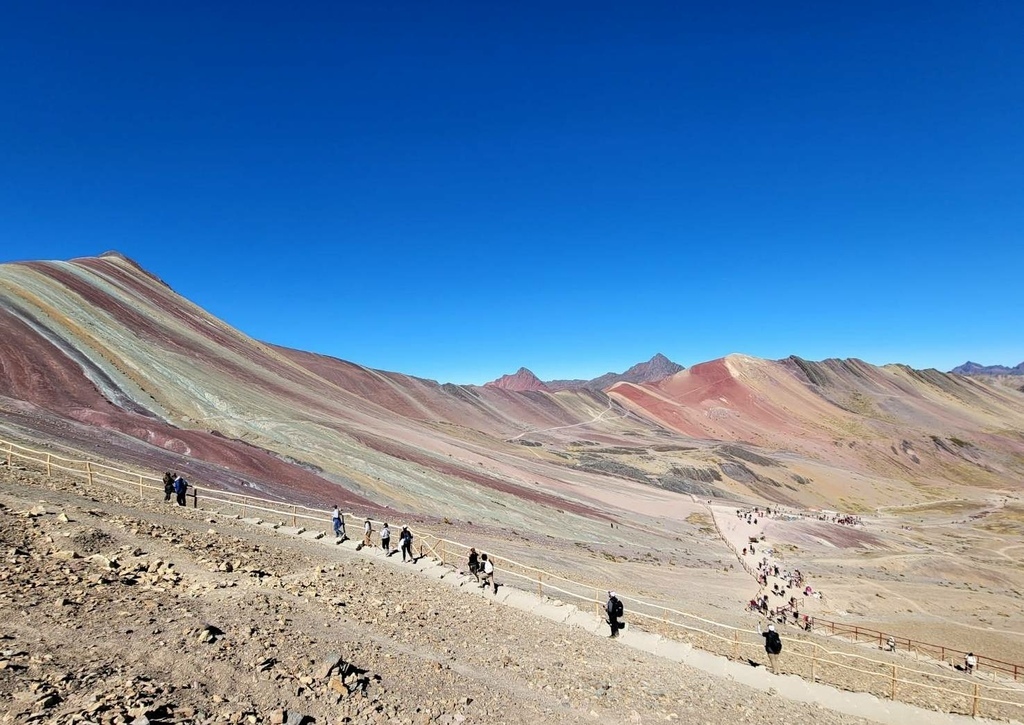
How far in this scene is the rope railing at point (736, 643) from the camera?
16.6m

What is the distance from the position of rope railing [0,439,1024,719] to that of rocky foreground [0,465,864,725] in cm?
405

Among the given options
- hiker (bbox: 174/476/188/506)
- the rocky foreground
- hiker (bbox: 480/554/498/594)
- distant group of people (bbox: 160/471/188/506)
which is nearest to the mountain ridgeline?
distant group of people (bbox: 160/471/188/506)

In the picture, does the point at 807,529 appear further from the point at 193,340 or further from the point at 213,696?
the point at 193,340

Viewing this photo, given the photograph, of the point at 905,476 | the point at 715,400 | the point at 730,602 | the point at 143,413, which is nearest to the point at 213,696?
the point at 730,602

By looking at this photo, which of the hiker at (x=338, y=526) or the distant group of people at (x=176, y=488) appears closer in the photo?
the hiker at (x=338, y=526)

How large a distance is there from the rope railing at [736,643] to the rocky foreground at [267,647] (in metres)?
4.05

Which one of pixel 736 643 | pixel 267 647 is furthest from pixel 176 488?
pixel 736 643

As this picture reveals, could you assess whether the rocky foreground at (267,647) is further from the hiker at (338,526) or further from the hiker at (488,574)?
the hiker at (338,526)

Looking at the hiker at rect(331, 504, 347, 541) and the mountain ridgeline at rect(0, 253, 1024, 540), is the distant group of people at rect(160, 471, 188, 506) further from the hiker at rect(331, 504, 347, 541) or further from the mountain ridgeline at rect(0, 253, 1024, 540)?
the mountain ridgeline at rect(0, 253, 1024, 540)

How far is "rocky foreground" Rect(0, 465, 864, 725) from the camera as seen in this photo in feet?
27.1

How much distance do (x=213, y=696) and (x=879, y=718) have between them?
15.5 meters

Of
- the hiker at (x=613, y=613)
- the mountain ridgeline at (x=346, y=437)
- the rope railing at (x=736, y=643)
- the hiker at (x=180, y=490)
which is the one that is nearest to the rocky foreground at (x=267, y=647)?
the hiker at (x=613, y=613)

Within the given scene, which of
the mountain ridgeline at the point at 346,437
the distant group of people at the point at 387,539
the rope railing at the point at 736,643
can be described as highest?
the mountain ridgeline at the point at 346,437

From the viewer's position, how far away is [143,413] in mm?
41094
